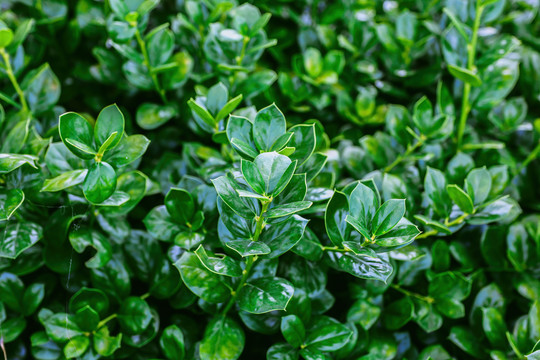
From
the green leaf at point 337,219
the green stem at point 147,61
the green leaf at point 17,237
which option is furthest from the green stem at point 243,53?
the green leaf at point 17,237

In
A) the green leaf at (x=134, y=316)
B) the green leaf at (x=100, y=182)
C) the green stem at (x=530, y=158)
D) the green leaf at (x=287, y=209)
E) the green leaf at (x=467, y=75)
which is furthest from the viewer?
the green stem at (x=530, y=158)

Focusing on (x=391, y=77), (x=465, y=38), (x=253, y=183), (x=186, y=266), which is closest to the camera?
(x=253, y=183)

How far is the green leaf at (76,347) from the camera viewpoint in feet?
2.68

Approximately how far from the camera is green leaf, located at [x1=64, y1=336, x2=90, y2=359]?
82cm

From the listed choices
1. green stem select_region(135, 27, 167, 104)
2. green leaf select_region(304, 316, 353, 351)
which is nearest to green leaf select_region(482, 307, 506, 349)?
green leaf select_region(304, 316, 353, 351)

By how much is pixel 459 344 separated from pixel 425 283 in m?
0.12

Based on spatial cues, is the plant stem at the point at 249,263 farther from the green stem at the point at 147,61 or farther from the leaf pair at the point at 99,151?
the green stem at the point at 147,61

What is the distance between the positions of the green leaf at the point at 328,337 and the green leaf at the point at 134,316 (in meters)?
0.28

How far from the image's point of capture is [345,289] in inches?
39.8

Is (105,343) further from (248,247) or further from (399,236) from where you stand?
(399,236)

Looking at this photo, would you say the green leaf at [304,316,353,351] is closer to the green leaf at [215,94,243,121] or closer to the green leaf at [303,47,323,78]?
the green leaf at [215,94,243,121]

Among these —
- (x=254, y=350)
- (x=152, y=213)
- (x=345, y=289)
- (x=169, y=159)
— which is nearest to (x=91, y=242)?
(x=152, y=213)

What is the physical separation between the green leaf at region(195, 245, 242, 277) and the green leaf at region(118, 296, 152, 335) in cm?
20

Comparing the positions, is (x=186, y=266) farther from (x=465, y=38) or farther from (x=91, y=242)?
(x=465, y=38)
